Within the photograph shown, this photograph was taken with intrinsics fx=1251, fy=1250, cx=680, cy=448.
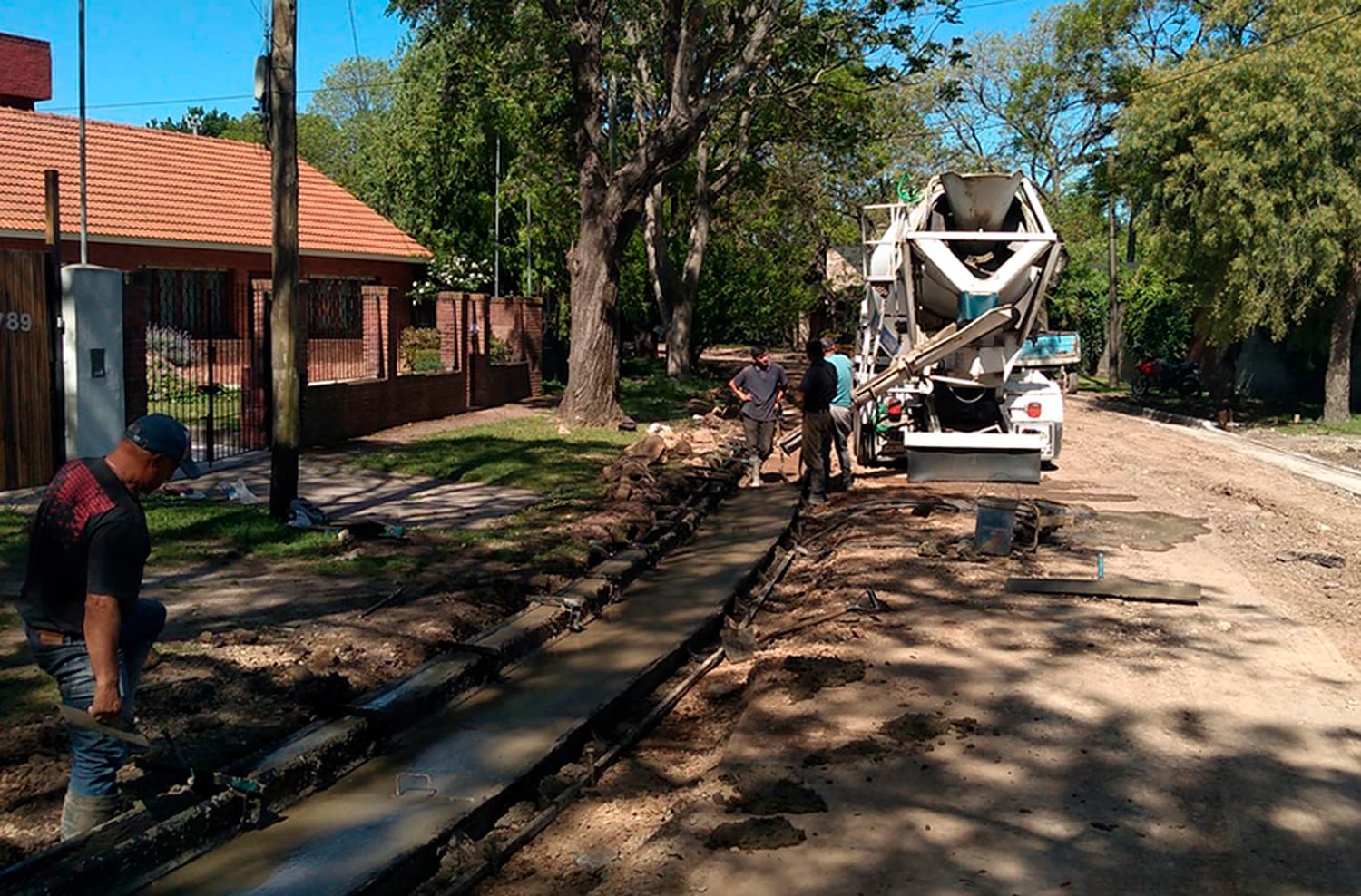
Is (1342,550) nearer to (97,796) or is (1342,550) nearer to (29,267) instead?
(97,796)

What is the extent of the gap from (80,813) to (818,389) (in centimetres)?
999

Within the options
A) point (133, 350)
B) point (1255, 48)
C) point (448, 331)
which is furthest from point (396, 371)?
point (1255, 48)

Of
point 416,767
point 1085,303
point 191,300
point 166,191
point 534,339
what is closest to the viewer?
point 416,767

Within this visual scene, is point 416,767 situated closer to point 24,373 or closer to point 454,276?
point 24,373

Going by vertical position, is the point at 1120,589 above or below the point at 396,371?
below

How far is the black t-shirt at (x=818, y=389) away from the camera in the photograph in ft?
45.3

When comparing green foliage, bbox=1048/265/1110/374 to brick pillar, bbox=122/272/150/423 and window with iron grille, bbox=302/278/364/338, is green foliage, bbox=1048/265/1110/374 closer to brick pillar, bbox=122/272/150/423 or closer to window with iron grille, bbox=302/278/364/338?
window with iron grille, bbox=302/278/364/338

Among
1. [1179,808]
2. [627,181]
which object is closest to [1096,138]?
[627,181]

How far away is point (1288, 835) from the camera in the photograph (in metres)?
5.29

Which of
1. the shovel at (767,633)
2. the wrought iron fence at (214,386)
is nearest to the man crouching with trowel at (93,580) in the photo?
the shovel at (767,633)

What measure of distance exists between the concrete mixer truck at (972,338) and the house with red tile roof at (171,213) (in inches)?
353

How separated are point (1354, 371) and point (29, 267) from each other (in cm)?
2850

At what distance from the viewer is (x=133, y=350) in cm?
1340

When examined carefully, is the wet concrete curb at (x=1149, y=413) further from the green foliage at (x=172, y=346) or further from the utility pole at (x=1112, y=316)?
the green foliage at (x=172, y=346)
